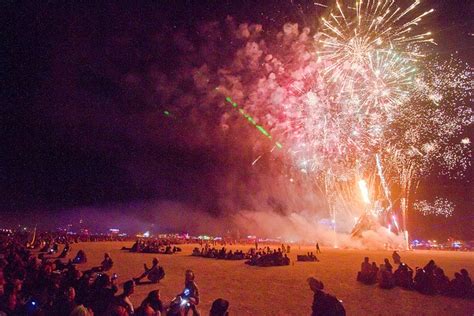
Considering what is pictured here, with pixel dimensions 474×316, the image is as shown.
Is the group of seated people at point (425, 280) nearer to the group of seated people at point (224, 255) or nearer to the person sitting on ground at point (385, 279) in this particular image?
the person sitting on ground at point (385, 279)

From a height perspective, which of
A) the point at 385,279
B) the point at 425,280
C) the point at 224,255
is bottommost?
the point at 224,255

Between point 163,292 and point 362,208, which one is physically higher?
point 362,208

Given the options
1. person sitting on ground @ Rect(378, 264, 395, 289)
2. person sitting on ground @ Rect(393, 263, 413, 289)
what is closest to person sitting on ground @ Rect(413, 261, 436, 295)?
person sitting on ground @ Rect(393, 263, 413, 289)

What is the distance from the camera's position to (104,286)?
7.32 m

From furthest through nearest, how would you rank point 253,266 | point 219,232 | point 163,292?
point 219,232, point 253,266, point 163,292

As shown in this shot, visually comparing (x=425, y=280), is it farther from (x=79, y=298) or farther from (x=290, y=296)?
(x=79, y=298)

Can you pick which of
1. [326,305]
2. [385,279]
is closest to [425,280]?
[385,279]

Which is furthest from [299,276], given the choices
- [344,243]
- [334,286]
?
[344,243]

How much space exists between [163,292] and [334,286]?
6777mm

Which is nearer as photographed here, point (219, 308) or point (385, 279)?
point (219, 308)

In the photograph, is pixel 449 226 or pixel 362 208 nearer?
pixel 362 208

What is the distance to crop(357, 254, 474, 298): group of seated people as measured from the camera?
1157 centimetres

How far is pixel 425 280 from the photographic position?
12180mm

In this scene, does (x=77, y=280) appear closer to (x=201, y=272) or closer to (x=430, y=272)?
Result: (x=201, y=272)
